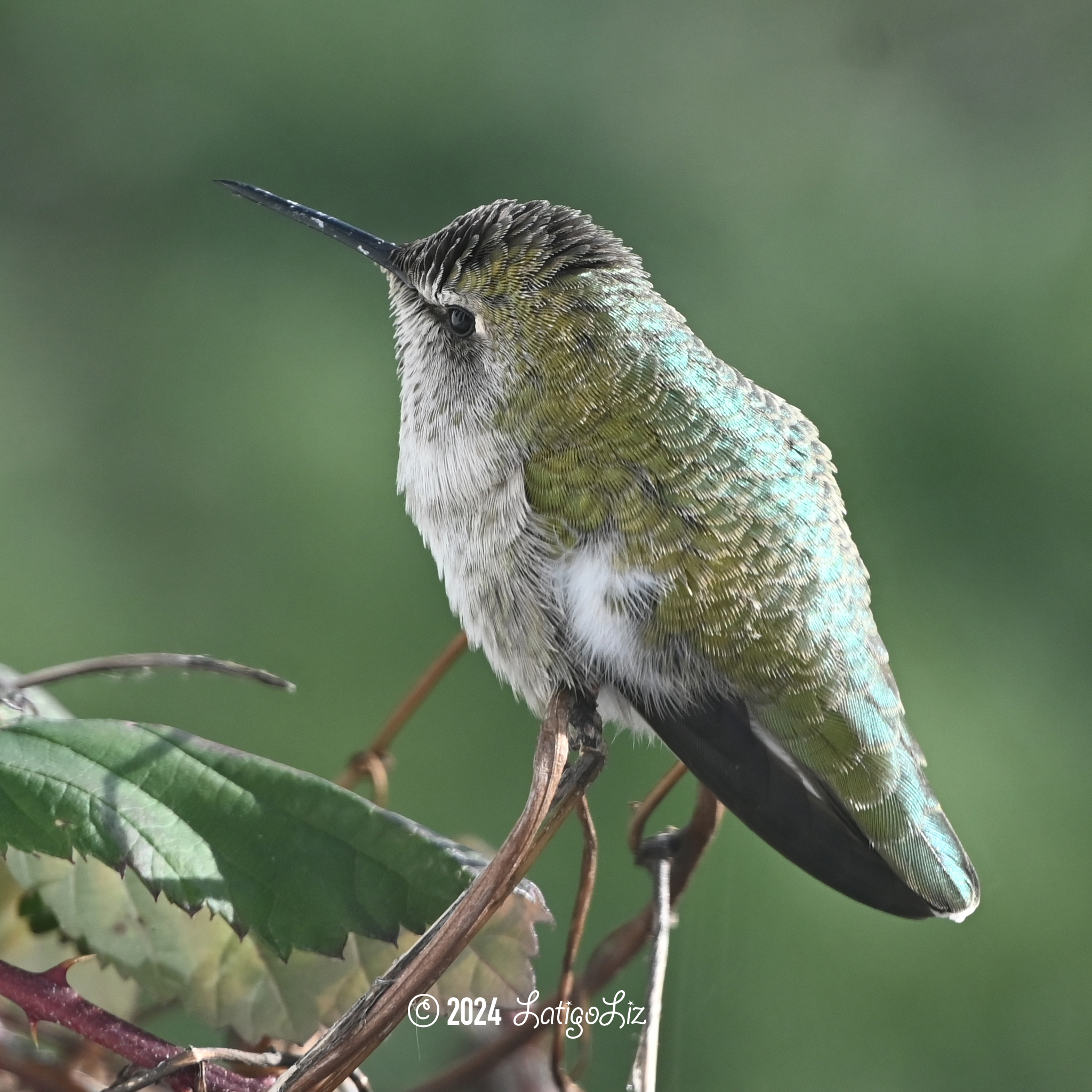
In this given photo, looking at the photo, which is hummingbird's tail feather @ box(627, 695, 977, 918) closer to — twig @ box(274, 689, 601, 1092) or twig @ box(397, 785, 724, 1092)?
twig @ box(397, 785, 724, 1092)

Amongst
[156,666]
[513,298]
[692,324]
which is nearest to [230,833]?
[156,666]

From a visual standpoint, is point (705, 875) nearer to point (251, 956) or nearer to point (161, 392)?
point (251, 956)

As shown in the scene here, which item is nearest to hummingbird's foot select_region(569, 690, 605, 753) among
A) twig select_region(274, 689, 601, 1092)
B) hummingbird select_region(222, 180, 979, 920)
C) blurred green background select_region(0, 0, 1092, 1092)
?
hummingbird select_region(222, 180, 979, 920)

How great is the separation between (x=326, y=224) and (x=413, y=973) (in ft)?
1.97

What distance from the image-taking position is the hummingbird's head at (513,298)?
2.97ft

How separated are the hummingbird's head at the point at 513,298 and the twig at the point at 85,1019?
473 millimetres

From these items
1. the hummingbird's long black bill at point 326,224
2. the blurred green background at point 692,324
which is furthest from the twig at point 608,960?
the blurred green background at point 692,324

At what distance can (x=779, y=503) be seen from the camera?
88cm

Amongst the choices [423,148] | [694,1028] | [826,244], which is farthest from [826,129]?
[694,1028]

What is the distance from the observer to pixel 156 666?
0.65 meters

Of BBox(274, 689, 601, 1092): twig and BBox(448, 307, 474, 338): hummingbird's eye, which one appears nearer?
BBox(274, 689, 601, 1092): twig

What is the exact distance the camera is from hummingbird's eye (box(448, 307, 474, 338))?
95 cm

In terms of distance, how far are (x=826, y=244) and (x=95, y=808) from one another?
89.4 inches

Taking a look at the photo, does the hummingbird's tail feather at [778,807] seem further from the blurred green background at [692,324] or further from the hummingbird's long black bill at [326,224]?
the blurred green background at [692,324]
